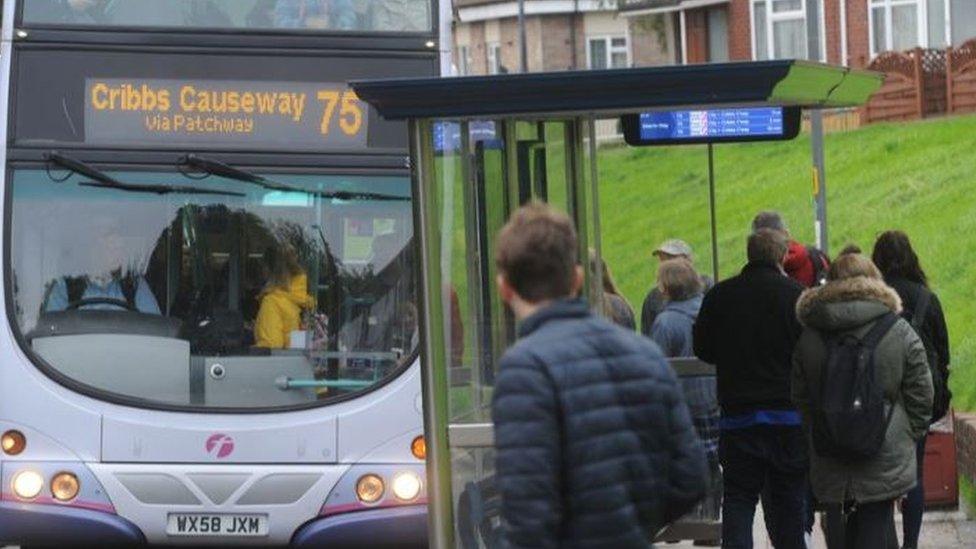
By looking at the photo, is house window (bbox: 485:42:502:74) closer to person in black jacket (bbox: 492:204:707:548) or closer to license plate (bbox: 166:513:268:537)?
license plate (bbox: 166:513:268:537)

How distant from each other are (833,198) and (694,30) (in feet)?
72.9

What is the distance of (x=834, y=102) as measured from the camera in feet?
28.2

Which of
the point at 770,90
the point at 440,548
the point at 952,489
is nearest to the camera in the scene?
the point at 770,90

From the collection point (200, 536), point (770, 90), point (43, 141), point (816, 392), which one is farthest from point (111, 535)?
point (770, 90)

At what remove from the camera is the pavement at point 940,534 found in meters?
11.6

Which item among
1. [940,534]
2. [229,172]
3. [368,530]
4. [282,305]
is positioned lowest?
[940,534]

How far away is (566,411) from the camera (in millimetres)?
4871

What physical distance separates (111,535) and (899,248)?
389 cm

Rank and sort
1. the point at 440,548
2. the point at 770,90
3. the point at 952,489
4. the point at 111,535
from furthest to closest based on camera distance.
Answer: the point at 952,489, the point at 111,535, the point at 440,548, the point at 770,90

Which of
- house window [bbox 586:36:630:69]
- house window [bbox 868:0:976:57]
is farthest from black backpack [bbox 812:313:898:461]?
house window [bbox 586:36:630:69]

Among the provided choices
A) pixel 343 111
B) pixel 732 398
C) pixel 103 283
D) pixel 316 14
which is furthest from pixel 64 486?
pixel 732 398

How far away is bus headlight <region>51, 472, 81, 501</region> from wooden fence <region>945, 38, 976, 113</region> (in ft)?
92.6

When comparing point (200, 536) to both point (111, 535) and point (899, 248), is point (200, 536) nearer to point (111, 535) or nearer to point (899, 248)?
point (111, 535)

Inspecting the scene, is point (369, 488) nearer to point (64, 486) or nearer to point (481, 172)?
point (64, 486)
